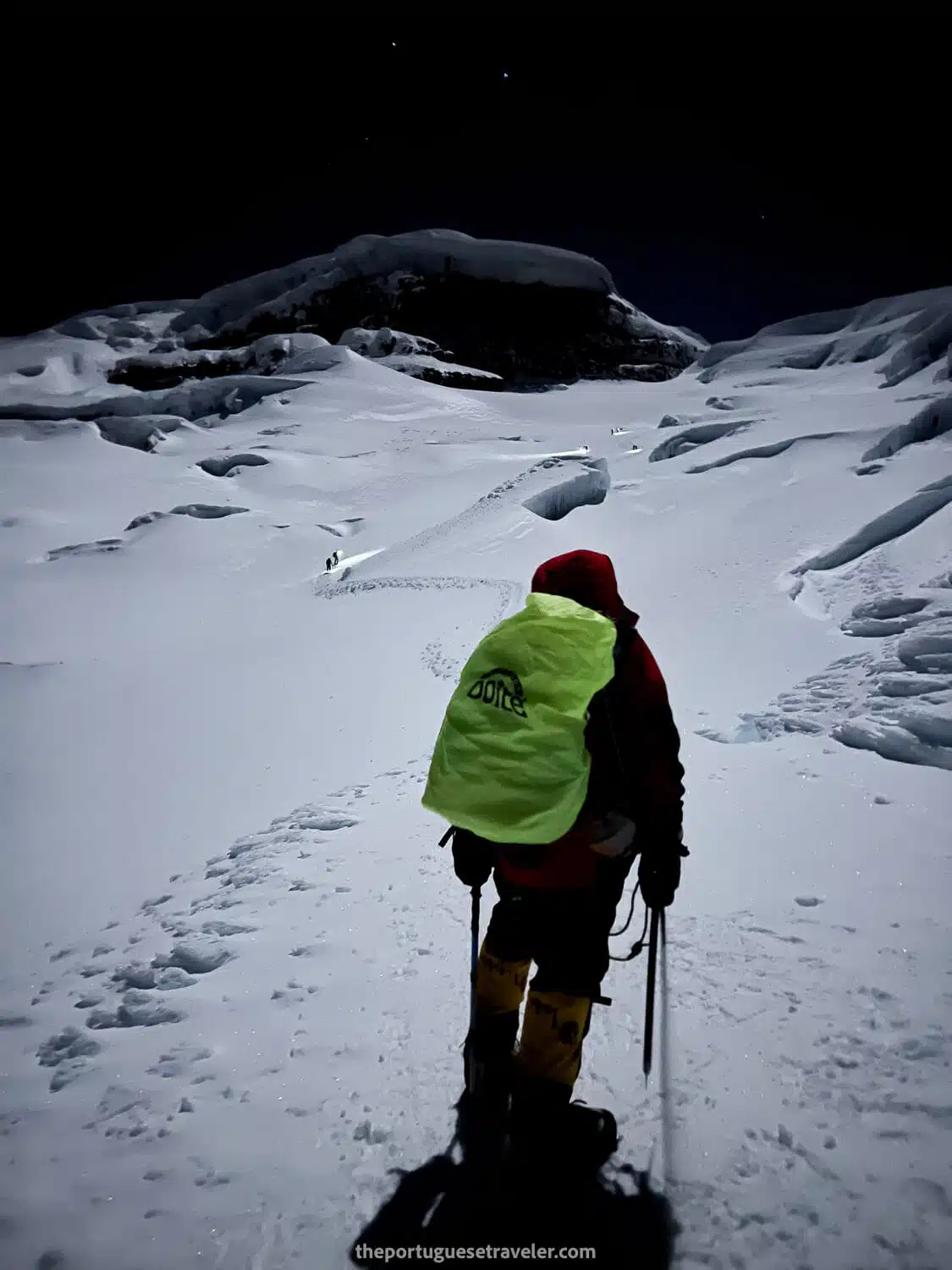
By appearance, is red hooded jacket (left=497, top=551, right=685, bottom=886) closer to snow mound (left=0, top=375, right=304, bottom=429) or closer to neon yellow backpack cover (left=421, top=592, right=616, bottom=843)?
neon yellow backpack cover (left=421, top=592, right=616, bottom=843)

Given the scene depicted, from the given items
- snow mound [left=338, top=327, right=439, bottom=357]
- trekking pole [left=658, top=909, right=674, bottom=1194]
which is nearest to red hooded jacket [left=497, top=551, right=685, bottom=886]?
trekking pole [left=658, top=909, right=674, bottom=1194]

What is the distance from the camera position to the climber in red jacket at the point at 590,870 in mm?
1915

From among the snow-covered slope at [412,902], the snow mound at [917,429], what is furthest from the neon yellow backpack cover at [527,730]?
the snow mound at [917,429]

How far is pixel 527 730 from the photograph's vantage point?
5.70 ft

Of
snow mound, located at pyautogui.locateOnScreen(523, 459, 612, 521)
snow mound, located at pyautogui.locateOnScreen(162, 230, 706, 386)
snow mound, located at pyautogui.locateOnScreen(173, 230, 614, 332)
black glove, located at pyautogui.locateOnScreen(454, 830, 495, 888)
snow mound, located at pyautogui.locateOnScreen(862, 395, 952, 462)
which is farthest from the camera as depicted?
snow mound, located at pyautogui.locateOnScreen(173, 230, 614, 332)

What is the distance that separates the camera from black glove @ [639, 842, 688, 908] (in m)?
2.02

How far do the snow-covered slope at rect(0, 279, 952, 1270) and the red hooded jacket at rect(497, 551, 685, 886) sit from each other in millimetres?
994

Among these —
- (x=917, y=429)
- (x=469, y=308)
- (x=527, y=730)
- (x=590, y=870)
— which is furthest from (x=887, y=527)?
(x=469, y=308)

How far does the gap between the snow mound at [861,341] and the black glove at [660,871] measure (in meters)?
21.7

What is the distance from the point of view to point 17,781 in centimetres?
677

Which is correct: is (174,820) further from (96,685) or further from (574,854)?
(96,685)

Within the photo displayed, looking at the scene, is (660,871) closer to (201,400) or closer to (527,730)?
(527,730)

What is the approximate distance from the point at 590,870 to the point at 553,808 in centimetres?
37

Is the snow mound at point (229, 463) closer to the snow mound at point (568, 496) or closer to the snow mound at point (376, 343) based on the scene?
the snow mound at point (568, 496)
